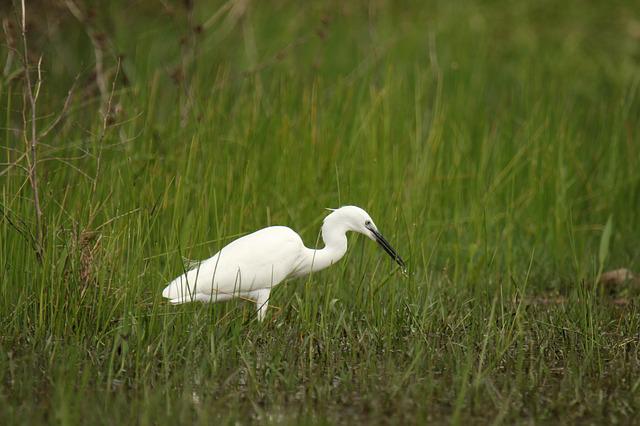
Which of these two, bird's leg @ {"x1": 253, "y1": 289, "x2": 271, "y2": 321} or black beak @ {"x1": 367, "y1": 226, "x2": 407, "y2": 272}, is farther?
black beak @ {"x1": 367, "y1": 226, "x2": 407, "y2": 272}

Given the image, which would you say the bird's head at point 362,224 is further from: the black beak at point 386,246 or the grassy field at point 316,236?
the grassy field at point 316,236

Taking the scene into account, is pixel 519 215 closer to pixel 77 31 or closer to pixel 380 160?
pixel 380 160

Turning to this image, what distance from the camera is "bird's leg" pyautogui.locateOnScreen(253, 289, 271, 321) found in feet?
15.9

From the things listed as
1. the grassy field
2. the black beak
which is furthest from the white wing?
the black beak

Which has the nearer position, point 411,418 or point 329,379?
Answer: point 411,418

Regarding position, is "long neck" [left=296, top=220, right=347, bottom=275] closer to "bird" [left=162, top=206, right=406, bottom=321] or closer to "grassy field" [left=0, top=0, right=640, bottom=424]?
"bird" [left=162, top=206, right=406, bottom=321]

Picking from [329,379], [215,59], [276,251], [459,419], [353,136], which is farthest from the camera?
[215,59]

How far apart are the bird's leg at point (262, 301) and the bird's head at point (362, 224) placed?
49 centimetres

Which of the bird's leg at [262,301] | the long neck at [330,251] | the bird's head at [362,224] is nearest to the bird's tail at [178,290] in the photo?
the bird's leg at [262,301]

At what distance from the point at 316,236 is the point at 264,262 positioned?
1270 millimetres

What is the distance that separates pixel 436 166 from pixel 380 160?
1.55ft

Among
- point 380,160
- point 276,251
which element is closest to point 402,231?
point 380,160

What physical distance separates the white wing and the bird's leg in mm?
32

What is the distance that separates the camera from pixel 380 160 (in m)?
6.06
